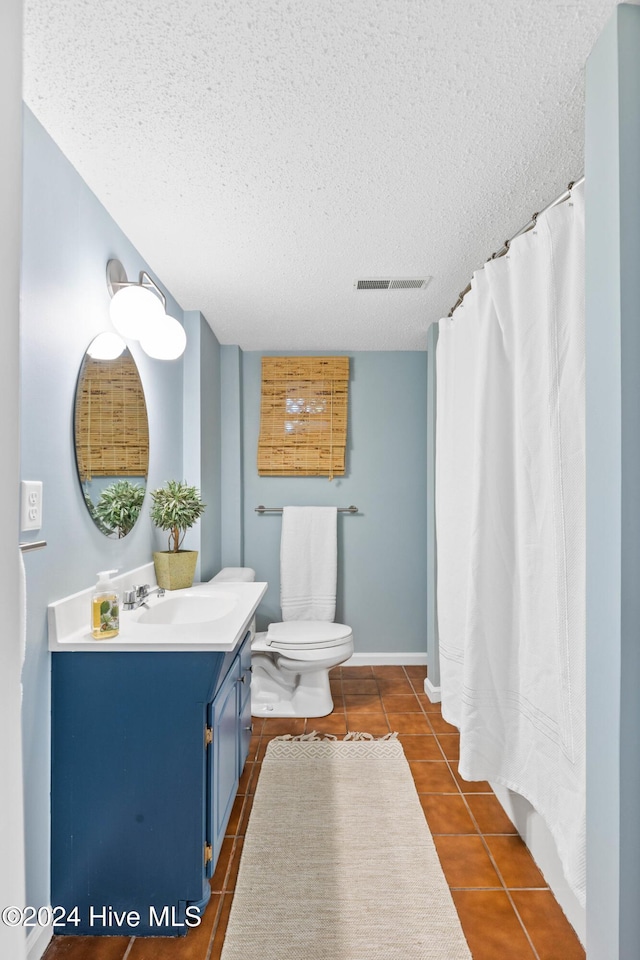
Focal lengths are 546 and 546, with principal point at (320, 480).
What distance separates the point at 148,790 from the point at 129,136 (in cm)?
180

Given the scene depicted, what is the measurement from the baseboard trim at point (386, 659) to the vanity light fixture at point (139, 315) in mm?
2468

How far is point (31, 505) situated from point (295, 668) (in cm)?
180

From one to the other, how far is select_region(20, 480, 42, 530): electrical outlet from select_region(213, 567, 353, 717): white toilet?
167cm

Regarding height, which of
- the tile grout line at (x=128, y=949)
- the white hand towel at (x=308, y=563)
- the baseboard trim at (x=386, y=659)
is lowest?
the tile grout line at (x=128, y=949)

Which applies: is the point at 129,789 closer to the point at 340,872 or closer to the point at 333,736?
the point at 340,872

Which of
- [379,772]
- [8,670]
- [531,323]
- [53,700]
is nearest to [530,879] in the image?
[379,772]

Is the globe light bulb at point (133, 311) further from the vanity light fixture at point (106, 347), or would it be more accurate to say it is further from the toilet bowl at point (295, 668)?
A: the toilet bowl at point (295, 668)

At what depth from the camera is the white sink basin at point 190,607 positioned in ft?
6.75

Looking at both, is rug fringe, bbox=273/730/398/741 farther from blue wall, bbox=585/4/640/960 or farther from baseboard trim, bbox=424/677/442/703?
blue wall, bbox=585/4/640/960

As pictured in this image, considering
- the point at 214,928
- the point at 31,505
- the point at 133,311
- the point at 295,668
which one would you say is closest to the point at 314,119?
the point at 133,311

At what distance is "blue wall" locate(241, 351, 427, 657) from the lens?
3676mm

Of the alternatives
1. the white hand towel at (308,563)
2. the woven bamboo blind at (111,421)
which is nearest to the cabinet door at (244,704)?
the woven bamboo blind at (111,421)

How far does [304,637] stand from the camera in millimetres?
2840

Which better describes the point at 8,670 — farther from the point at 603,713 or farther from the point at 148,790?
the point at 148,790
